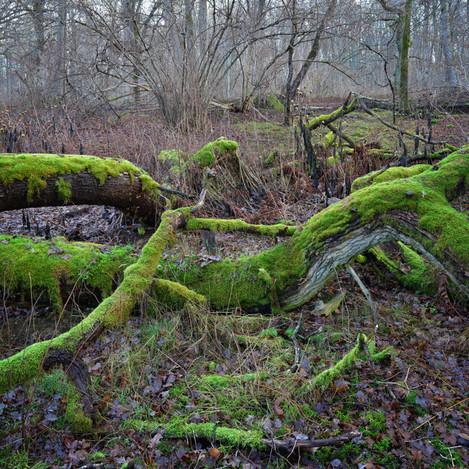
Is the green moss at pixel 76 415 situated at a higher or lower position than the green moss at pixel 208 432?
higher

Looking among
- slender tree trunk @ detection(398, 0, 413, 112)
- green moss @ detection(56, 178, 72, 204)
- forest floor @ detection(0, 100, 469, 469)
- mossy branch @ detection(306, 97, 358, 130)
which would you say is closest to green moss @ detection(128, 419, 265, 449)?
forest floor @ detection(0, 100, 469, 469)

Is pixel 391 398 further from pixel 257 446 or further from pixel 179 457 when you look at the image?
pixel 179 457

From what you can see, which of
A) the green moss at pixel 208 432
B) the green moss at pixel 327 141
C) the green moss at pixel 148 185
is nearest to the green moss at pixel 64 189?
the green moss at pixel 148 185

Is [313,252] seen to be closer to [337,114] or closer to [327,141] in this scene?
[337,114]

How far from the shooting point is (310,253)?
4176 millimetres

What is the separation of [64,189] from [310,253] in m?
3.18

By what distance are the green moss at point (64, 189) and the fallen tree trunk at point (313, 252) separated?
1.34 metres

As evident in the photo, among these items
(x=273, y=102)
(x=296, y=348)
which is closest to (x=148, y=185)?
(x=296, y=348)

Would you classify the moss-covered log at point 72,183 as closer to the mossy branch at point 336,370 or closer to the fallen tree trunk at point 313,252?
the fallen tree trunk at point 313,252

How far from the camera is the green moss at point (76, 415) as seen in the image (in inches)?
110

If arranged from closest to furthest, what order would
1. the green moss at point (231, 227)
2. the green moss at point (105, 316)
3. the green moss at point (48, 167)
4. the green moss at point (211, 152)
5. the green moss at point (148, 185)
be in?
the green moss at point (105, 316)
the green moss at point (48, 167)
the green moss at point (231, 227)
the green moss at point (148, 185)
the green moss at point (211, 152)

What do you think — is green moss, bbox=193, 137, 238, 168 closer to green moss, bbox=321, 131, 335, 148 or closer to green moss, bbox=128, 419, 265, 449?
green moss, bbox=321, 131, 335, 148

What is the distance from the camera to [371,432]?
2.85 meters

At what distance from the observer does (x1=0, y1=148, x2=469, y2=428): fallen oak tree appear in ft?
11.1
